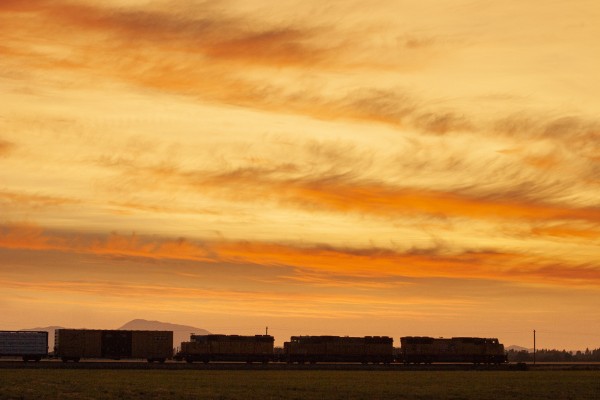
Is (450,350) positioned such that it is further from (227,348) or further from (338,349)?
(227,348)

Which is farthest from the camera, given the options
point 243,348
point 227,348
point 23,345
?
point 243,348

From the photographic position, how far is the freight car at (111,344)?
4906 inches

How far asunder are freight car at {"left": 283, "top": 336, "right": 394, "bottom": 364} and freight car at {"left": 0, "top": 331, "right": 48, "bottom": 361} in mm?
37747

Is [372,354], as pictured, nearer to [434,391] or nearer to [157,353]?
[157,353]

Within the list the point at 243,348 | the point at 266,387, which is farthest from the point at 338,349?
the point at 266,387

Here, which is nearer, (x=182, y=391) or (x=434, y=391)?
(x=182, y=391)

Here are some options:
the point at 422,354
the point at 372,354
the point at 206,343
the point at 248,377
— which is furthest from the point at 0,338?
the point at 422,354

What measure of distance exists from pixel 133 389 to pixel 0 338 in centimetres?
5810

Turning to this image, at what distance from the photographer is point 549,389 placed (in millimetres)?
77500

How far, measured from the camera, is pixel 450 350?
14962cm

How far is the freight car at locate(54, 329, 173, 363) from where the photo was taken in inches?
4906

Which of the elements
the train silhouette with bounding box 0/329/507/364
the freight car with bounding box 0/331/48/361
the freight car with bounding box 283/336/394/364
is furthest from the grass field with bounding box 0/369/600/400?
the freight car with bounding box 283/336/394/364

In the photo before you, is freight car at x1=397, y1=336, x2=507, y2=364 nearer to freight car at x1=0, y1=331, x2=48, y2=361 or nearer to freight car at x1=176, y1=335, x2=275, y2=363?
freight car at x1=176, y1=335, x2=275, y2=363

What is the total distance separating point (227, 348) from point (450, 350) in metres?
38.9
